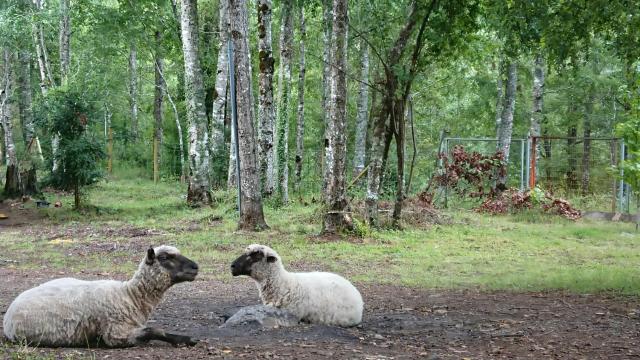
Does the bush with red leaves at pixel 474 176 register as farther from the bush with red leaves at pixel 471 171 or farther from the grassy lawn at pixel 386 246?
the grassy lawn at pixel 386 246

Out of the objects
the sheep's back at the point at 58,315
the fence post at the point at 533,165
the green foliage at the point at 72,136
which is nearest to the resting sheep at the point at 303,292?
the sheep's back at the point at 58,315

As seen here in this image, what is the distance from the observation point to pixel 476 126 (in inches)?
1612

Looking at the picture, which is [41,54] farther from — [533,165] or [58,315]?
[58,315]

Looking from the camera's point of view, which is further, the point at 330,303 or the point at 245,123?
the point at 245,123

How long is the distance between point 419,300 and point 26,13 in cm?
2184

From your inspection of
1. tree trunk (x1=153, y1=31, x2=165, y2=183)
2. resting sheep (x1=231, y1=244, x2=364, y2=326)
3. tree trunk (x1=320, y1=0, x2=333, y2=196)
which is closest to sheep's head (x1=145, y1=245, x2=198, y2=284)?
resting sheep (x1=231, y1=244, x2=364, y2=326)

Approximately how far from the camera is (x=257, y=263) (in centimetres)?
870

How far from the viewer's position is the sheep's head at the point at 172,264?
749 cm

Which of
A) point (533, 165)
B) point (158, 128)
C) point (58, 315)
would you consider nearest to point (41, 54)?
point (158, 128)

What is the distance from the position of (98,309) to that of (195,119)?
49.3 ft

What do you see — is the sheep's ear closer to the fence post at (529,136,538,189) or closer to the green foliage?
the green foliage

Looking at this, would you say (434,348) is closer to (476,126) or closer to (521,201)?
(521,201)

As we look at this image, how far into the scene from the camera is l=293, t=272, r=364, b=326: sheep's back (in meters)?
8.34

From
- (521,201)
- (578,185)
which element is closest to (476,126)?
(578,185)
